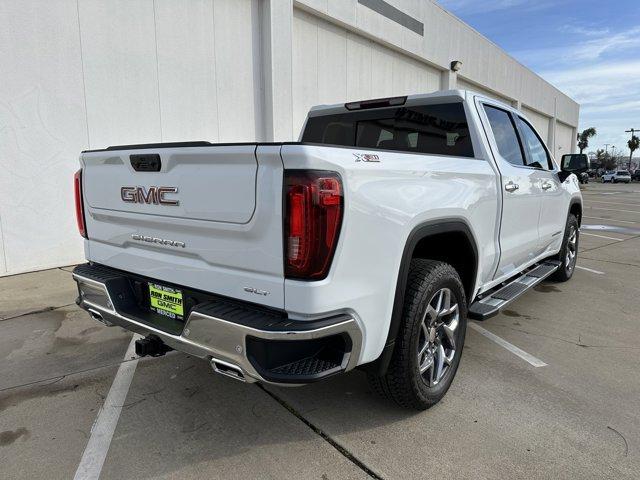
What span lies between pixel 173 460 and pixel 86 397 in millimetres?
1068

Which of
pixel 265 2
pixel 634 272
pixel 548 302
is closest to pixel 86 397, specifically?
pixel 548 302

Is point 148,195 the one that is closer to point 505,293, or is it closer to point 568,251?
point 505,293

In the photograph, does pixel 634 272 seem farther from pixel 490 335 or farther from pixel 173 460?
pixel 173 460

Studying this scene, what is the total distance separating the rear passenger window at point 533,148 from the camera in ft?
14.9

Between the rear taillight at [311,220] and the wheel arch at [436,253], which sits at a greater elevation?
the rear taillight at [311,220]

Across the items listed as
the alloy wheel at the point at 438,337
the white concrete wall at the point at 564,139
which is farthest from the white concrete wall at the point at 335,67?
the white concrete wall at the point at 564,139

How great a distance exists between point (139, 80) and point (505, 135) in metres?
5.99

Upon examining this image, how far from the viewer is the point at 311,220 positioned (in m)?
2.00

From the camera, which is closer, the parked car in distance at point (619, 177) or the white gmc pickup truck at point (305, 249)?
the white gmc pickup truck at point (305, 249)

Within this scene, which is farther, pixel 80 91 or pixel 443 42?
pixel 443 42

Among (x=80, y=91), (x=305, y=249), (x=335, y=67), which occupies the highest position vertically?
(x=335, y=67)

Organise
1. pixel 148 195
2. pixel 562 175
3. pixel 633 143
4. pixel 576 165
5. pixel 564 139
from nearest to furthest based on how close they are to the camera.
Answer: pixel 148 195
pixel 562 175
pixel 576 165
pixel 564 139
pixel 633 143

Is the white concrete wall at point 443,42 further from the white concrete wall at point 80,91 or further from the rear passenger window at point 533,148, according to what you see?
the rear passenger window at point 533,148

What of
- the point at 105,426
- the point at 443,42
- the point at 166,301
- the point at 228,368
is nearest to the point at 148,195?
the point at 166,301
